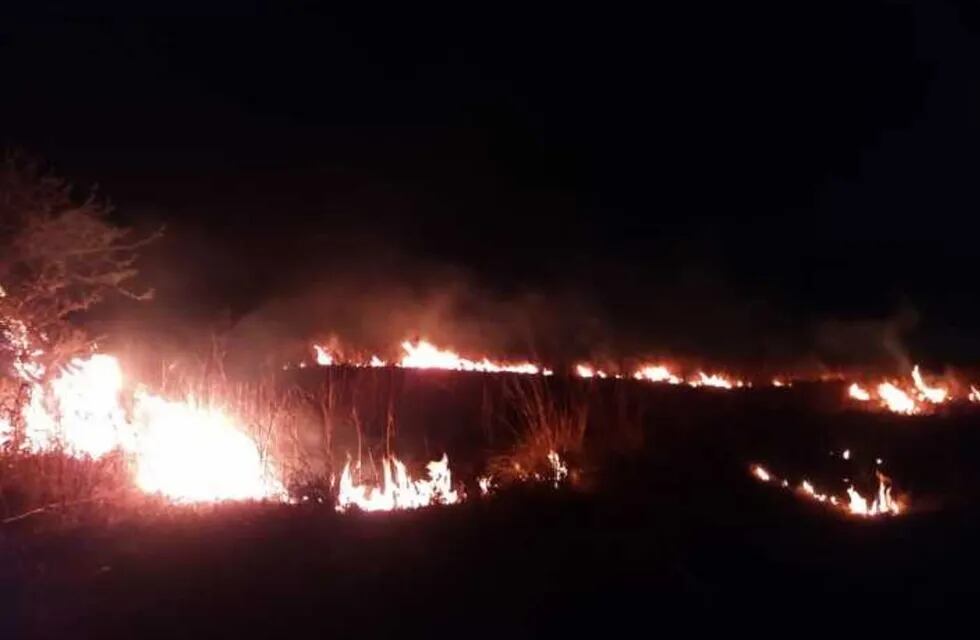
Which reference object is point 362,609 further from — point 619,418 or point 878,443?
point 878,443

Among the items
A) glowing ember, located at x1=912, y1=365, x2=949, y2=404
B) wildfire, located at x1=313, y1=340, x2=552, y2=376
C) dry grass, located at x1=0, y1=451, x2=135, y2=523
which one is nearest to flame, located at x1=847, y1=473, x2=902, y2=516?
wildfire, located at x1=313, y1=340, x2=552, y2=376

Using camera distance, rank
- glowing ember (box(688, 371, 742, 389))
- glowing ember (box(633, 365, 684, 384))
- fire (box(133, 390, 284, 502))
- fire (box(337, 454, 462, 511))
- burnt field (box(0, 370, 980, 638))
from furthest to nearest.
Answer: glowing ember (box(633, 365, 684, 384)), glowing ember (box(688, 371, 742, 389)), fire (box(133, 390, 284, 502)), fire (box(337, 454, 462, 511)), burnt field (box(0, 370, 980, 638))

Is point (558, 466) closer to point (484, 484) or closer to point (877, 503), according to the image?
point (484, 484)

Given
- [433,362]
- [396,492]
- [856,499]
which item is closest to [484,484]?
[396,492]

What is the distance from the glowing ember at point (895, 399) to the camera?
37.8 feet

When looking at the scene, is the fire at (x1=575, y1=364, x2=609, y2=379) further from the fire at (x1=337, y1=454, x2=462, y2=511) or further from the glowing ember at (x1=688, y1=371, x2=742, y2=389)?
the fire at (x1=337, y1=454, x2=462, y2=511)

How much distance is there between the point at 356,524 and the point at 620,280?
11.7 m

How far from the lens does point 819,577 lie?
20.9 ft

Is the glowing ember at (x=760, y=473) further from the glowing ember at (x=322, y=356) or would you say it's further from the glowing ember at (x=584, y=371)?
the glowing ember at (x=322, y=356)

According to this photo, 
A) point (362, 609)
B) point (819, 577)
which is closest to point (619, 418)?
point (819, 577)

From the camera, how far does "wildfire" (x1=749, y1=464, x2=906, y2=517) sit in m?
8.25

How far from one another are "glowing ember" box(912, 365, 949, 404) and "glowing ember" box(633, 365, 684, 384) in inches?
106

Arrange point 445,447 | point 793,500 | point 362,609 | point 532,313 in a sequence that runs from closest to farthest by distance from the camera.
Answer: point 362,609
point 793,500
point 445,447
point 532,313

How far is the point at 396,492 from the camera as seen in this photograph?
23.9ft
